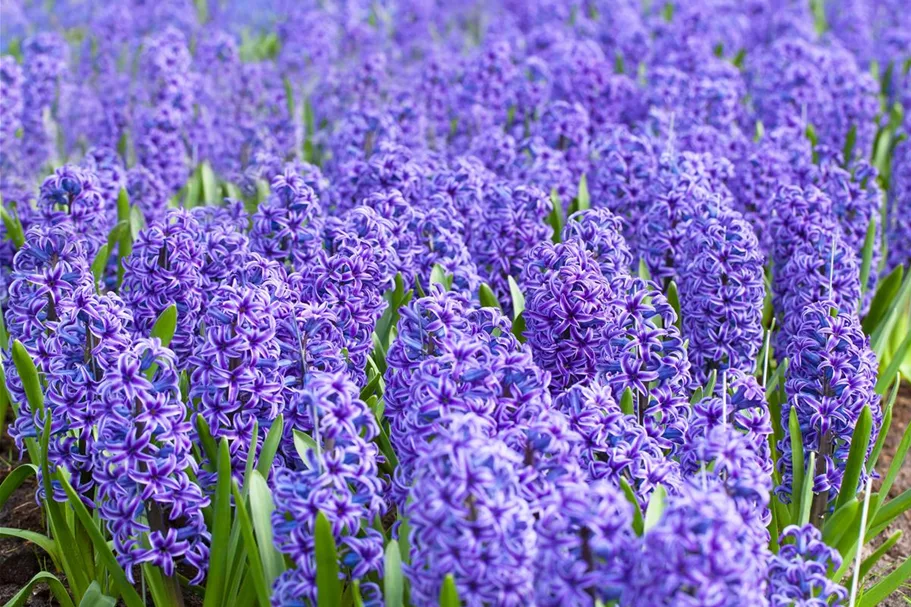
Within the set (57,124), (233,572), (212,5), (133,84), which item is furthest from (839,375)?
(212,5)

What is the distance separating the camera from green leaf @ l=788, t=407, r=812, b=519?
12.4 feet

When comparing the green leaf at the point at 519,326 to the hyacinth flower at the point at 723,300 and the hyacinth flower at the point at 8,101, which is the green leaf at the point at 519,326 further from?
the hyacinth flower at the point at 8,101

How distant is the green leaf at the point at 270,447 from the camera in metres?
3.42

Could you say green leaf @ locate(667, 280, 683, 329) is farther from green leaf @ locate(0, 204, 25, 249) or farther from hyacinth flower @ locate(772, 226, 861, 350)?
green leaf @ locate(0, 204, 25, 249)

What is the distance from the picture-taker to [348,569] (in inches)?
120

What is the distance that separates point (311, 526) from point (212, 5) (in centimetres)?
1099

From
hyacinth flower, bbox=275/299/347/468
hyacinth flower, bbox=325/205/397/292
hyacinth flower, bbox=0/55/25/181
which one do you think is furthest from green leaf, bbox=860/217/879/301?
hyacinth flower, bbox=0/55/25/181

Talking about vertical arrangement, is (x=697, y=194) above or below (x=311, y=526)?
above

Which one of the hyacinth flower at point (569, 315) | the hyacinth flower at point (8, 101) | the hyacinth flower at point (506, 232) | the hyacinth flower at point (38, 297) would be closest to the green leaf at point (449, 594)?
the hyacinth flower at point (569, 315)

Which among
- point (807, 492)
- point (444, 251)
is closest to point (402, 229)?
point (444, 251)

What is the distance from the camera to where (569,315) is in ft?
12.1

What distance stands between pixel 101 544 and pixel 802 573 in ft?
7.08

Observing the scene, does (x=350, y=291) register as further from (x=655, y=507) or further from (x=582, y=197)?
(x=582, y=197)

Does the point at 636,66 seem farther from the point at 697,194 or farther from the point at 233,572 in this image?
the point at 233,572
